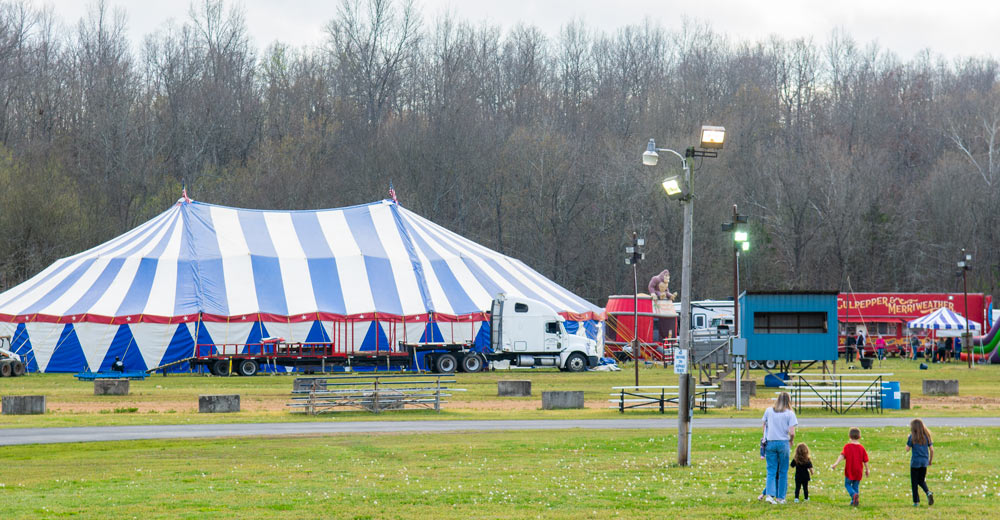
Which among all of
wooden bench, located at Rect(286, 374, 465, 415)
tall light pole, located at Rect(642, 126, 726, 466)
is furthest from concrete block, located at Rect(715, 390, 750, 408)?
tall light pole, located at Rect(642, 126, 726, 466)

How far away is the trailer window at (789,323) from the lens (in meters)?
34.0

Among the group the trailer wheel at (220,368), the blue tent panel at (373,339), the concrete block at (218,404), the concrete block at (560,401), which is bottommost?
the concrete block at (218,404)

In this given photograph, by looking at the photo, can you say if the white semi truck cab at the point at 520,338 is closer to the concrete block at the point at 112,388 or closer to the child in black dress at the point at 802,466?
the concrete block at the point at 112,388

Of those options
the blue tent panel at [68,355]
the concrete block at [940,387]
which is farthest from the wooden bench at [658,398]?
the blue tent panel at [68,355]

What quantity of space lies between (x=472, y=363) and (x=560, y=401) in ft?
51.6

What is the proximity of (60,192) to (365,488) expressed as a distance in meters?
50.5

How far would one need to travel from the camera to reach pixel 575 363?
44594mm

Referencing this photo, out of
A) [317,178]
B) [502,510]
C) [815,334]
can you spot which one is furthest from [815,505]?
[317,178]

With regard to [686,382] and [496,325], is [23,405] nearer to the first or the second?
[686,382]

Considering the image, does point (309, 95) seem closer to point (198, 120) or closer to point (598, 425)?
point (198, 120)

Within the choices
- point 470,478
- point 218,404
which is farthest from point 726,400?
point 470,478

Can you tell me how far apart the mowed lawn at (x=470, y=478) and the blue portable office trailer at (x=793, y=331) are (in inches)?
472

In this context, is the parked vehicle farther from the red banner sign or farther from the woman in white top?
the red banner sign

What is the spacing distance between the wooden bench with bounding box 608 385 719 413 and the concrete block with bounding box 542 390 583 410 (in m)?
0.89
